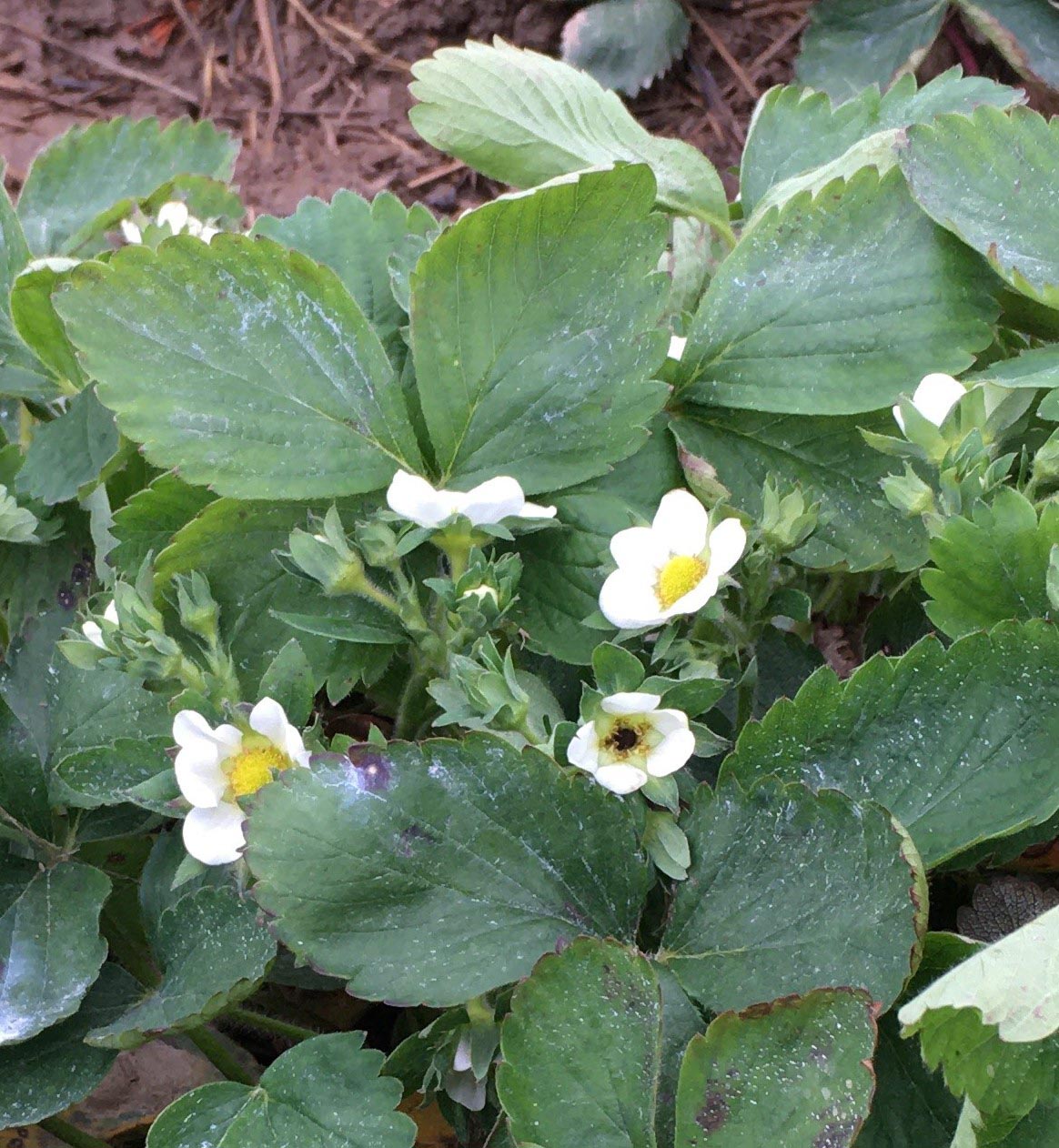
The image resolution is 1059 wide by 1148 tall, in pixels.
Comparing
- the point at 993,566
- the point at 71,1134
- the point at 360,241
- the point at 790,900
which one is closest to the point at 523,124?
the point at 360,241

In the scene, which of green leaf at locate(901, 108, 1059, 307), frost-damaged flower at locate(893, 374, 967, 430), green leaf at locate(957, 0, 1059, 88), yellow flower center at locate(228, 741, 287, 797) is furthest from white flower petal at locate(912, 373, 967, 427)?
green leaf at locate(957, 0, 1059, 88)

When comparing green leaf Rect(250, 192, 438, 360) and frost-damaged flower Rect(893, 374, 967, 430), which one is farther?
green leaf Rect(250, 192, 438, 360)

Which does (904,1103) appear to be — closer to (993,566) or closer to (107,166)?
(993,566)

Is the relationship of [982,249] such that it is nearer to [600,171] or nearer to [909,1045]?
[600,171]

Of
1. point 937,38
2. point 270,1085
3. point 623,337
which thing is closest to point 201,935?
point 270,1085

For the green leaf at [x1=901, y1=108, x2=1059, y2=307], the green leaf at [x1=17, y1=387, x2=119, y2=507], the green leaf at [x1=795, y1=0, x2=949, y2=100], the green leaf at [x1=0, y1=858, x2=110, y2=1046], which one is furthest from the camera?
the green leaf at [x1=795, y1=0, x2=949, y2=100]

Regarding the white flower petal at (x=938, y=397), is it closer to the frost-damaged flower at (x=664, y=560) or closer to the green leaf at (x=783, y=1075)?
the frost-damaged flower at (x=664, y=560)

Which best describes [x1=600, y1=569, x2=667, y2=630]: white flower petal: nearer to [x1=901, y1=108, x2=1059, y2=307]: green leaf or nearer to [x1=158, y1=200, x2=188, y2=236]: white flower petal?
[x1=901, y1=108, x2=1059, y2=307]: green leaf
